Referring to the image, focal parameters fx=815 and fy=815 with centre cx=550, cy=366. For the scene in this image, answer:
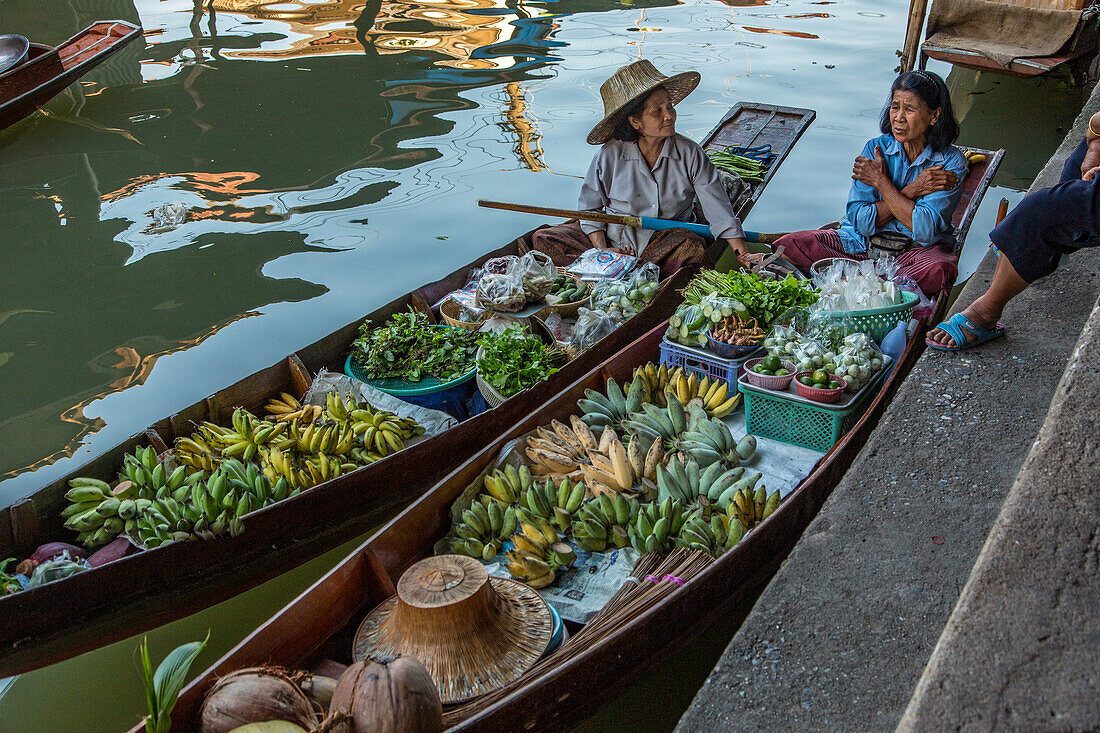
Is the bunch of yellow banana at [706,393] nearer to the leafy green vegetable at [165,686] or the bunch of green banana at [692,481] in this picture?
the bunch of green banana at [692,481]

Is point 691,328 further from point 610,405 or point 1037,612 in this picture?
point 1037,612

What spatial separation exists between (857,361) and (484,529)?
1.76m

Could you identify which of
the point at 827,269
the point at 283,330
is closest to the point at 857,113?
the point at 827,269

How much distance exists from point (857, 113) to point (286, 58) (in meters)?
7.78

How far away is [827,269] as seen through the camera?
169 inches

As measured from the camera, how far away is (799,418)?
3.57 m

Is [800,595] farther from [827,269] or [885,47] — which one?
[885,47]

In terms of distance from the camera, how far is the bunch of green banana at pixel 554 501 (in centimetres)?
324

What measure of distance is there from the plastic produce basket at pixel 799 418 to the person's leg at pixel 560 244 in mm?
2091

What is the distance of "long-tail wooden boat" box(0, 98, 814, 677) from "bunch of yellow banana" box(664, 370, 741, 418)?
54 centimetres

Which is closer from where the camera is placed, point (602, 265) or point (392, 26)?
point (602, 265)

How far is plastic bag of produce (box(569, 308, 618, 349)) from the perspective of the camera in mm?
4508

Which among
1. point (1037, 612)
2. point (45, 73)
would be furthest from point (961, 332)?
point (45, 73)

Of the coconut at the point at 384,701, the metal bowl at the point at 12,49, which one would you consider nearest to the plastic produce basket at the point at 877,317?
the coconut at the point at 384,701
